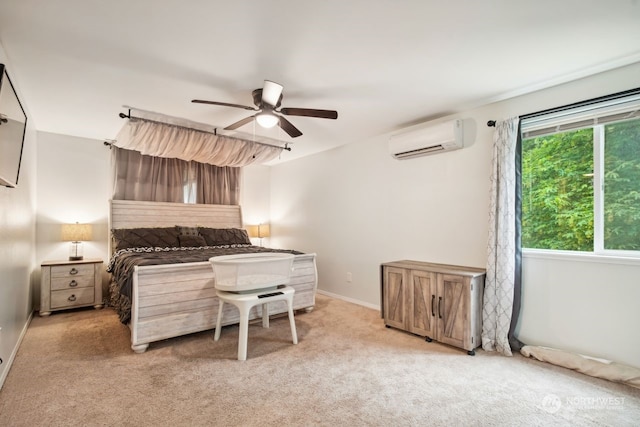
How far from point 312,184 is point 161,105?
253 centimetres

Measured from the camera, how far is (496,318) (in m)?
2.71

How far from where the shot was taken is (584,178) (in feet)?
8.30

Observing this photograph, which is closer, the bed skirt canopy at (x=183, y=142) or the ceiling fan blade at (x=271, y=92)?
the ceiling fan blade at (x=271, y=92)

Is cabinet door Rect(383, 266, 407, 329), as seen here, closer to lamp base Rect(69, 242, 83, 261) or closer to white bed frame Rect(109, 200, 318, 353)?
white bed frame Rect(109, 200, 318, 353)

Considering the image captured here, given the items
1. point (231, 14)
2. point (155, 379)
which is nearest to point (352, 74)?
point (231, 14)

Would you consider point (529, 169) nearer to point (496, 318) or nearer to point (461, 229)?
point (461, 229)

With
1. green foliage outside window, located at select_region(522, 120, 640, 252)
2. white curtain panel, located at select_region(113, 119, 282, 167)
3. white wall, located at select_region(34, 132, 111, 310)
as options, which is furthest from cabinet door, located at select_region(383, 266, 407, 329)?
white wall, located at select_region(34, 132, 111, 310)

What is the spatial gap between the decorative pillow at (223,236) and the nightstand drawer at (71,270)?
1.42 m

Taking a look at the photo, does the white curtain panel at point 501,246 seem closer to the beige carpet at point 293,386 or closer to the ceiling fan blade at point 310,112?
the beige carpet at point 293,386

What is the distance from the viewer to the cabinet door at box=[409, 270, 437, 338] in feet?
9.52

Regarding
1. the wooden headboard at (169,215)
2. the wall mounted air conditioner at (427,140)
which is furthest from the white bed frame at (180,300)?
the wooden headboard at (169,215)

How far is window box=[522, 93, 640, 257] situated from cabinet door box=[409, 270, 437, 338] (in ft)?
3.06

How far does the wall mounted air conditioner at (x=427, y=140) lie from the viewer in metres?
3.08

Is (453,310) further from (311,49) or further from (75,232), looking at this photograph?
(75,232)
